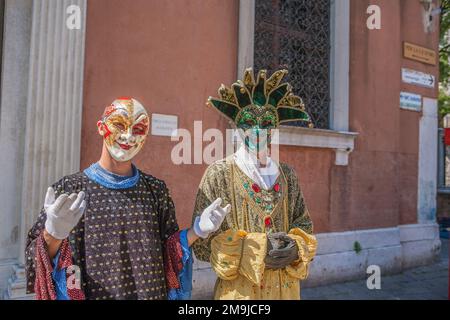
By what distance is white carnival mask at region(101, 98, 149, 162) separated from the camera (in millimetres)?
2240

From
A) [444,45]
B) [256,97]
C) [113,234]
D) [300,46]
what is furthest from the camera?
[444,45]

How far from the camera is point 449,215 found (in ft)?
37.8

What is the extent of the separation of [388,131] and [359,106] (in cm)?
74

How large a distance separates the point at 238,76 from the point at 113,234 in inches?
135

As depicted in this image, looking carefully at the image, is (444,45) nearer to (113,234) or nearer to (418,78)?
(418,78)

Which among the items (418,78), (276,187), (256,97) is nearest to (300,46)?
(418,78)

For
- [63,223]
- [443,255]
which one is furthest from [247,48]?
[443,255]

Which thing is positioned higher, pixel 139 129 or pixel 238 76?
pixel 238 76

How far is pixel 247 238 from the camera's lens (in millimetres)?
2465

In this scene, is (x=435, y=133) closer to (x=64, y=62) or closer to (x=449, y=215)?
(x=449, y=215)

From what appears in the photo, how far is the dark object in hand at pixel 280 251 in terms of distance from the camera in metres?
2.44

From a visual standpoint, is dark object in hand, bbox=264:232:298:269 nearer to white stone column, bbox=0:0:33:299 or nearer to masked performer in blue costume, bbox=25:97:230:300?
masked performer in blue costume, bbox=25:97:230:300

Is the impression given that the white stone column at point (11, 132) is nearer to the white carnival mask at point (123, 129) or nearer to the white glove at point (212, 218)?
the white carnival mask at point (123, 129)

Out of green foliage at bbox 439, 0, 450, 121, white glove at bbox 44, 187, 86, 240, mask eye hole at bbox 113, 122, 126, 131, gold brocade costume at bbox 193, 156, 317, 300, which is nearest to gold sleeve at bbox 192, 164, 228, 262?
gold brocade costume at bbox 193, 156, 317, 300
